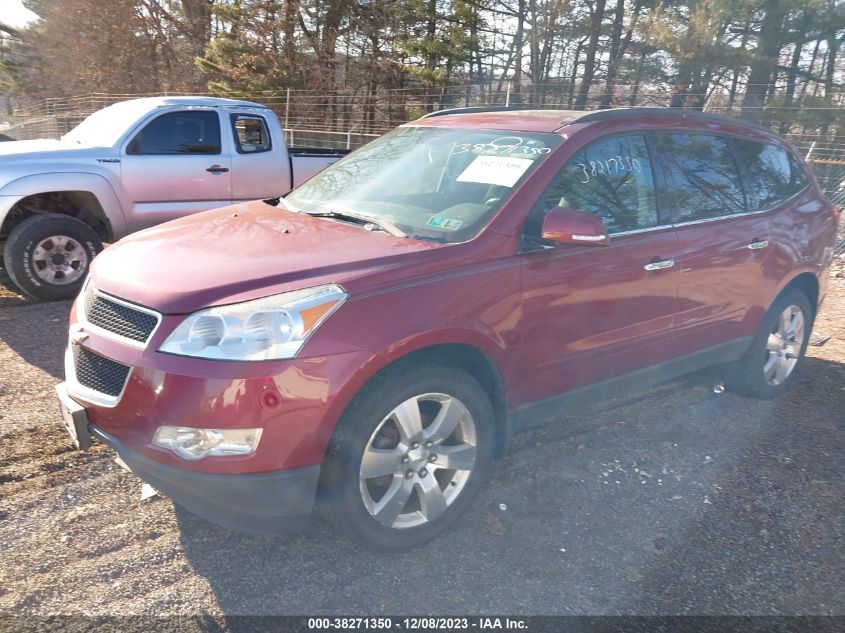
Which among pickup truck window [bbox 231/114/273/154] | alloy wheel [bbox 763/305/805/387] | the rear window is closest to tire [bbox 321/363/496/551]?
the rear window

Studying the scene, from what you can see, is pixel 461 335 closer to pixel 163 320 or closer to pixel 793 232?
pixel 163 320

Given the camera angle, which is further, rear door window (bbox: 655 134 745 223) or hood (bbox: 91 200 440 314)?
rear door window (bbox: 655 134 745 223)

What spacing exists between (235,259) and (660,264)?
7.37ft

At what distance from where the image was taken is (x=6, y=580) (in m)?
2.64

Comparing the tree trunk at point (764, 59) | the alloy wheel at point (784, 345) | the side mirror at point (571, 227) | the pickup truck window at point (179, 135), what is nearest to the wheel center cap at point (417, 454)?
the side mirror at point (571, 227)

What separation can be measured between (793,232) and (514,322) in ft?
8.60

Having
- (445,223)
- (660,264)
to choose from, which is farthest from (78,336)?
(660,264)

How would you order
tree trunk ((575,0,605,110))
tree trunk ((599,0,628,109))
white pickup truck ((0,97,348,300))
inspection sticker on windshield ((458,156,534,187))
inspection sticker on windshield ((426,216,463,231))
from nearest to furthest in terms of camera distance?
inspection sticker on windshield ((426,216,463,231))
inspection sticker on windshield ((458,156,534,187))
white pickup truck ((0,97,348,300))
tree trunk ((599,0,628,109))
tree trunk ((575,0,605,110))

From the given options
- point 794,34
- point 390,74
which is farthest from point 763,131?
point 390,74

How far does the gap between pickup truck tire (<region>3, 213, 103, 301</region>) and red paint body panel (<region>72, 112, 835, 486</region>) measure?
10.4 feet

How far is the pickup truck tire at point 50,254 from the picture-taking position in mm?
5988

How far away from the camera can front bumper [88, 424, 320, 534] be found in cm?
243

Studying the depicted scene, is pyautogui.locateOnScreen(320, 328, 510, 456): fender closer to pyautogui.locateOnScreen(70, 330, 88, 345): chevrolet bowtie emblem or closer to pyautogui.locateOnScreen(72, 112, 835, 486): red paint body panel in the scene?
pyautogui.locateOnScreen(72, 112, 835, 486): red paint body panel

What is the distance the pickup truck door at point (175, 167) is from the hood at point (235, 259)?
3794mm
